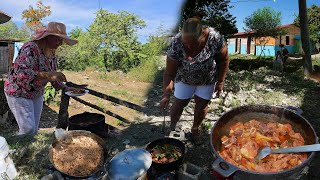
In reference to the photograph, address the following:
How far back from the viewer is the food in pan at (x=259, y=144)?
1785 millimetres

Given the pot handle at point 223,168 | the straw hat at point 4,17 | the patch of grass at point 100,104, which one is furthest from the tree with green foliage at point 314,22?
the pot handle at point 223,168

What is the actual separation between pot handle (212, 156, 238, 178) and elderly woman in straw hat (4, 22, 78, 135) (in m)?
2.22

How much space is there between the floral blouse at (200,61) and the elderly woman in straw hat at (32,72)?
1332 millimetres

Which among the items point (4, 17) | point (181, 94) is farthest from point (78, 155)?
point (4, 17)

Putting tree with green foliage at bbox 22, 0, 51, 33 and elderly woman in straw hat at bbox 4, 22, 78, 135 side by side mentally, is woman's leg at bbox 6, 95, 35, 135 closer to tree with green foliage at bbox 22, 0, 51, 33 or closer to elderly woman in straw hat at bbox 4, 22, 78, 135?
elderly woman in straw hat at bbox 4, 22, 78, 135

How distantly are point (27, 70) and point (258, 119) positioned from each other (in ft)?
8.40

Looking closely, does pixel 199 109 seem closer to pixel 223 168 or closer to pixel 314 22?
pixel 223 168

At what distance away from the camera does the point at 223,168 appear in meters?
1.77

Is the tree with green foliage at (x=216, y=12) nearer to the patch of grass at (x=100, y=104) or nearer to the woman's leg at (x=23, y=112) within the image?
Result: the patch of grass at (x=100, y=104)

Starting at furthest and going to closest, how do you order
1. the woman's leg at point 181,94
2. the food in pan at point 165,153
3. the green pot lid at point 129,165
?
the woman's leg at point 181,94
the food in pan at point 165,153
the green pot lid at point 129,165

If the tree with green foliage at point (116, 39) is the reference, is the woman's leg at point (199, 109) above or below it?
below

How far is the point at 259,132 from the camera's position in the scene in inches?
82.9

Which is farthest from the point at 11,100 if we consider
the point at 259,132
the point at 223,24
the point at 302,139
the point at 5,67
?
the point at 223,24

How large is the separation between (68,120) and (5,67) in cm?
1264
